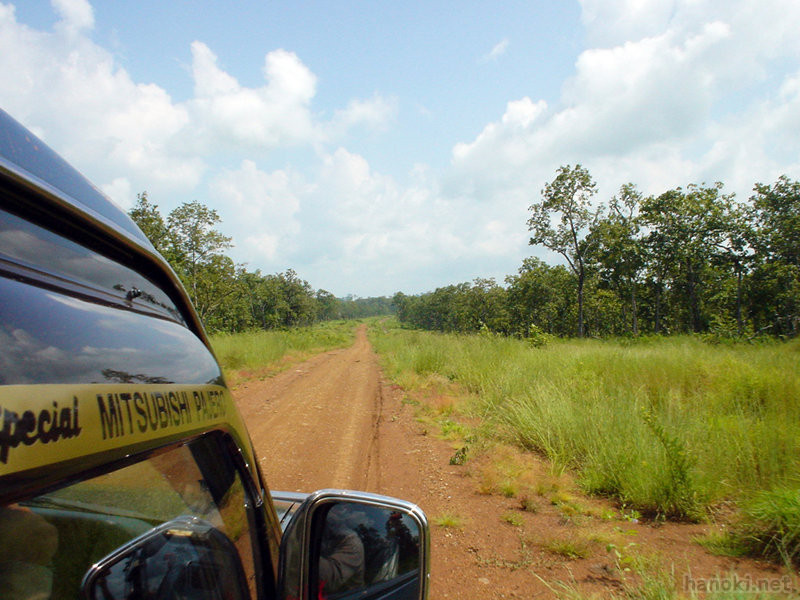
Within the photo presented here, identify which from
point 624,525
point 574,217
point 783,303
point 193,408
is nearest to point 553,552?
point 624,525

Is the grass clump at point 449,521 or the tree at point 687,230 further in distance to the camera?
the tree at point 687,230

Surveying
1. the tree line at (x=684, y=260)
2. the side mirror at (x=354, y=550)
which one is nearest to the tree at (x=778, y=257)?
the tree line at (x=684, y=260)

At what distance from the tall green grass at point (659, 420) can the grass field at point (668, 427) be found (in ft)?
0.04

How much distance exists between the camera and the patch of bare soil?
3.07 meters

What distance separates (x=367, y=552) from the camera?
3.50 ft

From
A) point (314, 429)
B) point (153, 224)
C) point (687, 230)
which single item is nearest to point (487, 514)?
point (314, 429)

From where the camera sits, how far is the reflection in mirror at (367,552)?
1032 mm

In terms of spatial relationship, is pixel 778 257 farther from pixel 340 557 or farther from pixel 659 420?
pixel 340 557

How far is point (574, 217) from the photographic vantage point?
31.0m

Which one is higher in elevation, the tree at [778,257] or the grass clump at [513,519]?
the tree at [778,257]

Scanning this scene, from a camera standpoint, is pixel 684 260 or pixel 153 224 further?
pixel 684 260

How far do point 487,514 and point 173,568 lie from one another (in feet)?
13.1

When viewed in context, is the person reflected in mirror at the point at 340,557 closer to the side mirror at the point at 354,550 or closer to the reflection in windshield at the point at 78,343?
the side mirror at the point at 354,550

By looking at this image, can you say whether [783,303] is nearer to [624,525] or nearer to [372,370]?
[372,370]
